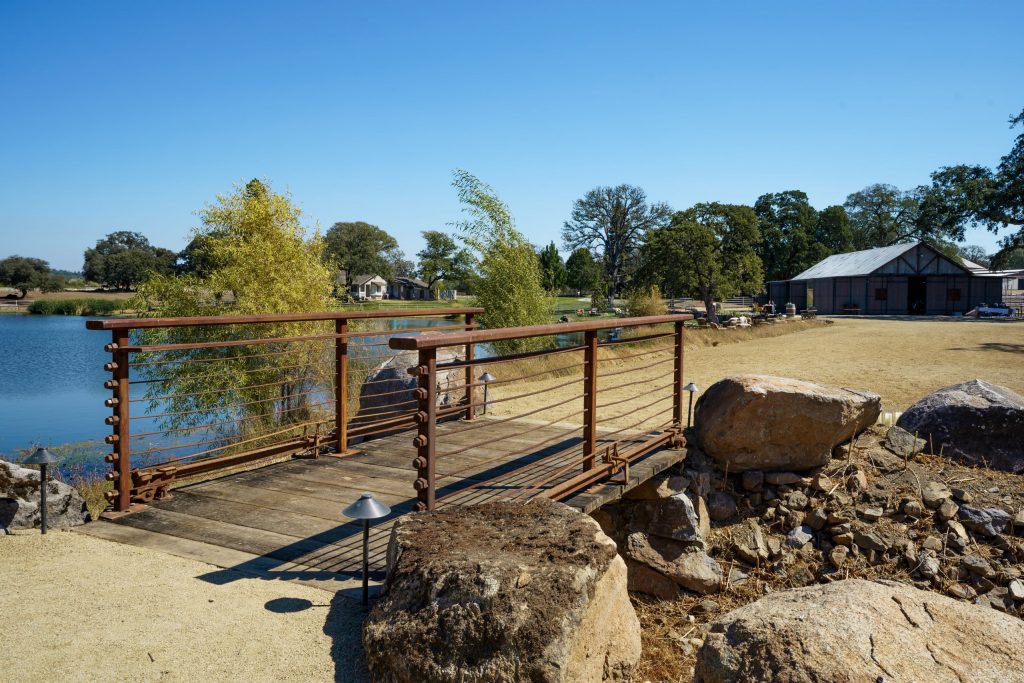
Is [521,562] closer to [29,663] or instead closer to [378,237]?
[29,663]

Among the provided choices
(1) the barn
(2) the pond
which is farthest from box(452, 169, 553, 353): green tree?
(1) the barn

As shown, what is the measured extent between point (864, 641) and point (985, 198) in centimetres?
3681

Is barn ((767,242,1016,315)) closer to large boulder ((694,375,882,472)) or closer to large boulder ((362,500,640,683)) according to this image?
large boulder ((694,375,882,472))

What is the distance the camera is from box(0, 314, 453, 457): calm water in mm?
15367

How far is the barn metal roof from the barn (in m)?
0.05

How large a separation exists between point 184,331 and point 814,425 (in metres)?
9.94

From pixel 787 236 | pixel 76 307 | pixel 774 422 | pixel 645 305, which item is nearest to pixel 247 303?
pixel 774 422

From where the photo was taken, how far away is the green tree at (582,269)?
224 ft

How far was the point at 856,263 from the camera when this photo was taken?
43.1 meters

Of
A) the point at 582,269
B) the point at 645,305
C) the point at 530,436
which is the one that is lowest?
the point at 530,436

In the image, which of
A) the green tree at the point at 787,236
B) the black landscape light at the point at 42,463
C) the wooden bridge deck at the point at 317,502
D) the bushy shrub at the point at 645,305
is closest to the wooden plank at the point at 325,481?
the wooden bridge deck at the point at 317,502

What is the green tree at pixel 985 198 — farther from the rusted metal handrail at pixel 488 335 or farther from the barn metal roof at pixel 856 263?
the rusted metal handrail at pixel 488 335

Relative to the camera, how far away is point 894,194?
71.4 meters

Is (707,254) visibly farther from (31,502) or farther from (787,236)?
(31,502)
